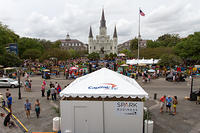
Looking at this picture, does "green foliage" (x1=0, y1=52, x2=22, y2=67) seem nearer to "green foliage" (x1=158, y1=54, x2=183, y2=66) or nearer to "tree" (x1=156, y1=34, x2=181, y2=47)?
"green foliage" (x1=158, y1=54, x2=183, y2=66)

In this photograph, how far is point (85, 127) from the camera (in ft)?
23.8

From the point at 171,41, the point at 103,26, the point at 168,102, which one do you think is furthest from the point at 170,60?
the point at 103,26

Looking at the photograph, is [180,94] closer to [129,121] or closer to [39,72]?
[129,121]

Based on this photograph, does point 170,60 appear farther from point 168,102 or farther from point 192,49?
point 168,102

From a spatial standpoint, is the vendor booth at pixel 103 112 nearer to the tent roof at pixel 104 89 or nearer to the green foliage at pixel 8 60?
the tent roof at pixel 104 89

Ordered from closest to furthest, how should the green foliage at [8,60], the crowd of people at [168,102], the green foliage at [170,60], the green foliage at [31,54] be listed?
1. the crowd of people at [168,102]
2. the green foliage at [170,60]
3. the green foliage at [8,60]
4. the green foliage at [31,54]

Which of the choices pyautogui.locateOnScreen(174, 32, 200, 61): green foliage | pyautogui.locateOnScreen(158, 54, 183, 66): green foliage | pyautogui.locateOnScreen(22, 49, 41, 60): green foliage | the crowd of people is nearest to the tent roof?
the crowd of people

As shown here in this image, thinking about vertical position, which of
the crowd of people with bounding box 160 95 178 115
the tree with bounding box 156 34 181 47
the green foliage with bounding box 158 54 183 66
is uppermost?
the tree with bounding box 156 34 181 47

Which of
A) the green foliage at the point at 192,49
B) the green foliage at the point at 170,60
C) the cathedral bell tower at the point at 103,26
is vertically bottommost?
the green foliage at the point at 170,60

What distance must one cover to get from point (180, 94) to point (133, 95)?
440 inches

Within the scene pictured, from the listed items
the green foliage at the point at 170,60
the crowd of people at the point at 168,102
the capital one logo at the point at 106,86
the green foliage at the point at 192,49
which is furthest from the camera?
the green foliage at the point at 192,49

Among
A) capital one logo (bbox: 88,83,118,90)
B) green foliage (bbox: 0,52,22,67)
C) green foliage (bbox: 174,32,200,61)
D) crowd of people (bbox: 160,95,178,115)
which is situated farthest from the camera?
green foliage (bbox: 174,32,200,61)

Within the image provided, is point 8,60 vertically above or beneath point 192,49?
beneath

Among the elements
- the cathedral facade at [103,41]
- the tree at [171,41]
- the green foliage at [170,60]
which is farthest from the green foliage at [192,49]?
the cathedral facade at [103,41]
